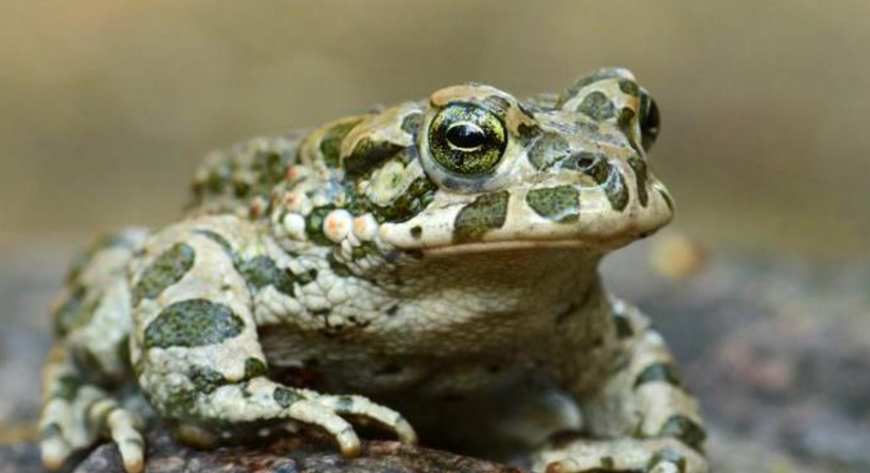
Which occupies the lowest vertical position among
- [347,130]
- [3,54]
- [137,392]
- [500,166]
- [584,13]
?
[137,392]

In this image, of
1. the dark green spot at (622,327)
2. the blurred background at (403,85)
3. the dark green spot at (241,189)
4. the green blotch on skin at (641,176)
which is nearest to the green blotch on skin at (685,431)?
the dark green spot at (622,327)

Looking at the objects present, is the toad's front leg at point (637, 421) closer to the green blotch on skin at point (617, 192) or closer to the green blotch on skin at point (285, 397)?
the green blotch on skin at point (285, 397)

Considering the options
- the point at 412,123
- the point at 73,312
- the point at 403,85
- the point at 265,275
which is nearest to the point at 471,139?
the point at 412,123

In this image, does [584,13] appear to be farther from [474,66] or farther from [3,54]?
[3,54]

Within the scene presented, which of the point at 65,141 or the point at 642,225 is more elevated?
the point at 65,141

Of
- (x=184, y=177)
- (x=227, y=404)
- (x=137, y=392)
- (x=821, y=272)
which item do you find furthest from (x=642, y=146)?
(x=184, y=177)

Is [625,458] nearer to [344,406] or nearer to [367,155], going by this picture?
[344,406]
